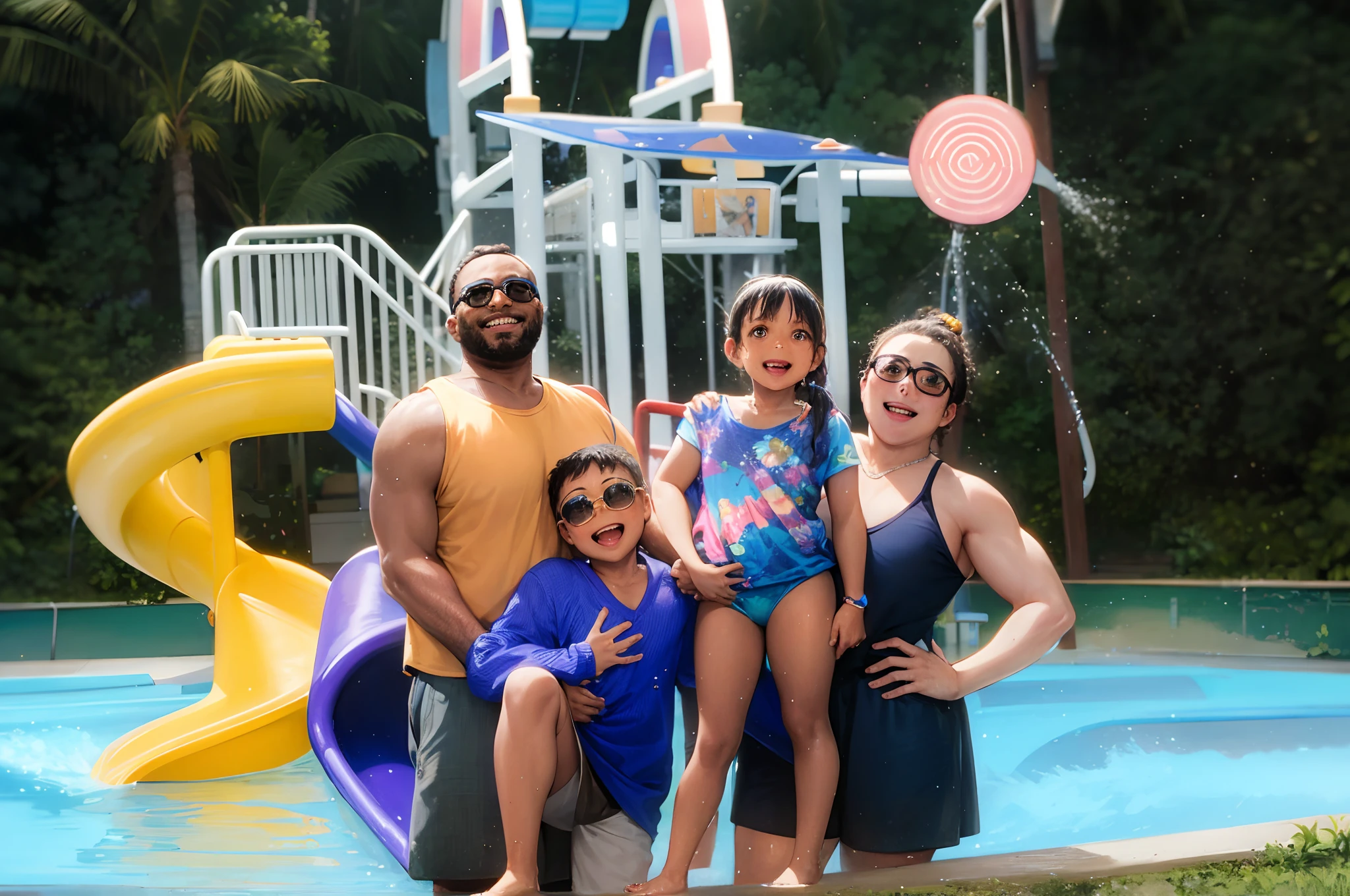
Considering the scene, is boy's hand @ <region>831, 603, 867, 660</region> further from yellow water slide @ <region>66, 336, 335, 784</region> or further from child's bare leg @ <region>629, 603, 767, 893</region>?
Result: yellow water slide @ <region>66, 336, 335, 784</region>

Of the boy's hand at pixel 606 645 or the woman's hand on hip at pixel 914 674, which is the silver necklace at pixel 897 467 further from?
the boy's hand at pixel 606 645

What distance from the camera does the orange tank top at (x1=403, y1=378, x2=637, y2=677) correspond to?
8.32 feet

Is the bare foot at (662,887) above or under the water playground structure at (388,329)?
under

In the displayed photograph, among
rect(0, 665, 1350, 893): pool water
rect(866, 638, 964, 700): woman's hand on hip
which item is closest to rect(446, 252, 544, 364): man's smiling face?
rect(866, 638, 964, 700): woman's hand on hip

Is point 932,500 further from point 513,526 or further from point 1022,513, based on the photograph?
point 1022,513

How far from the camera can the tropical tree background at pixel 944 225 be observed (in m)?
11.8

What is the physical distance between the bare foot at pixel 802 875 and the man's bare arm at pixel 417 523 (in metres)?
0.79

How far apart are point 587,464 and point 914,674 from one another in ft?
2.65

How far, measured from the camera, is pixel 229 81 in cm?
1244

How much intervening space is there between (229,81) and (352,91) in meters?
1.82

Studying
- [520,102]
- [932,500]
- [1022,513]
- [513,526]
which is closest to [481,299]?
[513,526]

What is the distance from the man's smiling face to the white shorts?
867mm

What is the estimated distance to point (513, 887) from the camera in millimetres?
2268

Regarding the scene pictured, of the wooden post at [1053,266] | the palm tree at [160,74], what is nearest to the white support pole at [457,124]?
the wooden post at [1053,266]
